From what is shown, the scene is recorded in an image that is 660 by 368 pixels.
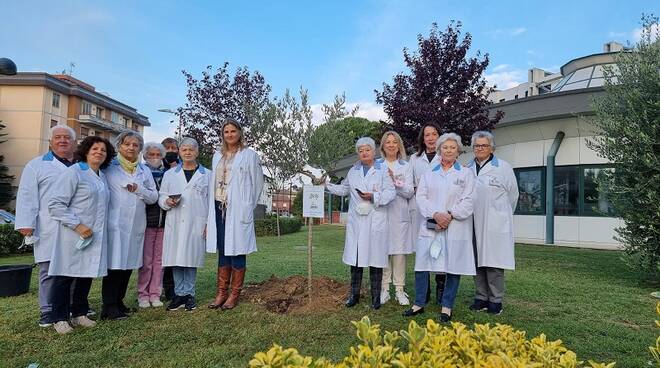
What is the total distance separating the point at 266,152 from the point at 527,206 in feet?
33.0

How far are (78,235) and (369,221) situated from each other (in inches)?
121

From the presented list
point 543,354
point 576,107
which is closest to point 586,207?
point 576,107

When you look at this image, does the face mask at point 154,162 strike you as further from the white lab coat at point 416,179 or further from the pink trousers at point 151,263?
the white lab coat at point 416,179

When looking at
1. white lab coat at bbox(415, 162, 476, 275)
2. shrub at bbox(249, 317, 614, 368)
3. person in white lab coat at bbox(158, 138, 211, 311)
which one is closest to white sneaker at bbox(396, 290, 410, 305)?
white lab coat at bbox(415, 162, 476, 275)

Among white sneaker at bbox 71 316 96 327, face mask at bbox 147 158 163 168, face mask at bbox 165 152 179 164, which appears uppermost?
face mask at bbox 165 152 179 164

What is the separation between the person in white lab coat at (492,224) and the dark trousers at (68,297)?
4347 millimetres

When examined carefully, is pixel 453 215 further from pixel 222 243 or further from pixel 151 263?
pixel 151 263

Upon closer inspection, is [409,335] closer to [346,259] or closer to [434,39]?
[346,259]

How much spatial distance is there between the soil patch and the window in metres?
46.9

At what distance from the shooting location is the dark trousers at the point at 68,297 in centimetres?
423

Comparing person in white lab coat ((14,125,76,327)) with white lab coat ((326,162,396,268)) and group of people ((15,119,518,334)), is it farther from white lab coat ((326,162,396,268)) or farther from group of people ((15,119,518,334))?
white lab coat ((326,162,396,268))

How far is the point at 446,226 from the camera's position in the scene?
4.61 meters

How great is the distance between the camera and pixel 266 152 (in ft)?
42.4

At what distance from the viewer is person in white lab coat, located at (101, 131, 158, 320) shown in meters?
4.73
